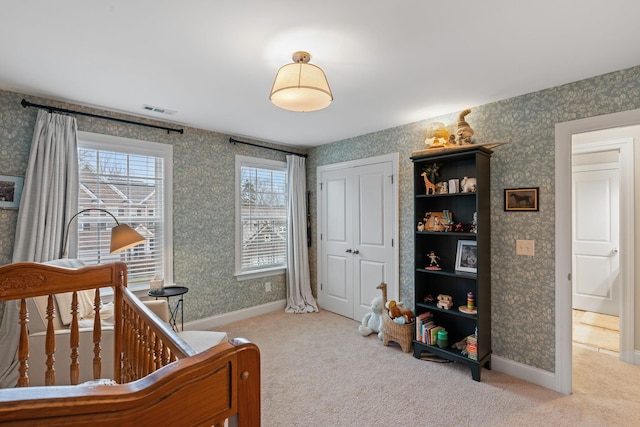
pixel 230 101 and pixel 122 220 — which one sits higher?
pixel 230 101

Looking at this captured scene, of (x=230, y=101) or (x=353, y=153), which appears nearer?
(x=230, y=101)

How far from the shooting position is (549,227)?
2559mm

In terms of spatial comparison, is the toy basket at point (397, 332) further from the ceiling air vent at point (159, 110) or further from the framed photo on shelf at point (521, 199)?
the ceiling air vent at point (159, 110)

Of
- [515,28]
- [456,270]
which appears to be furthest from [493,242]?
[515,28]

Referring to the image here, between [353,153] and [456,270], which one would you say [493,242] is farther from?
[353,153]

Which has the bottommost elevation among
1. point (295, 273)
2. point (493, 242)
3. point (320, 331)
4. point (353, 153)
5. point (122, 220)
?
point (320, 331)

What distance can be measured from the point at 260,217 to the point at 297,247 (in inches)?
27.2

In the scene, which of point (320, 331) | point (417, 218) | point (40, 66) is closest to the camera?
point (40, 66)

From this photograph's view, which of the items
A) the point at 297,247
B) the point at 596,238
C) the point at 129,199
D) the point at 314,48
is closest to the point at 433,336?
the point at 297,247

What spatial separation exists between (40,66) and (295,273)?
3.42 metres

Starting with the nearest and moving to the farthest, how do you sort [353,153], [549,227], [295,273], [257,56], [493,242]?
[257,56] → [549,227] → [493,242] → [353,153] → [295,273]

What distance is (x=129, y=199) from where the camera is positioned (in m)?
3.31

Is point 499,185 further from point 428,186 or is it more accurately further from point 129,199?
point 129,199

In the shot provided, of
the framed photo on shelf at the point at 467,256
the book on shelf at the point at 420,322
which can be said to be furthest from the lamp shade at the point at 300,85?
the book on shelf at the point at 420,322
